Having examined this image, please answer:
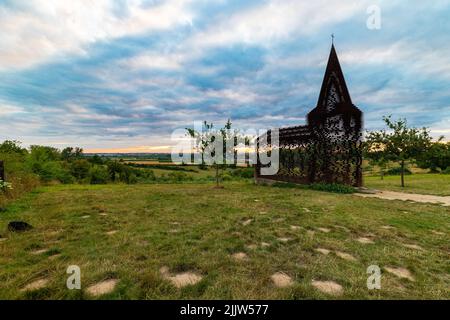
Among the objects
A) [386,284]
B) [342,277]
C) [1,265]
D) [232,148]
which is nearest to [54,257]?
[1,265]

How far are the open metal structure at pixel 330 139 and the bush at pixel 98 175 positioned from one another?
3231cm

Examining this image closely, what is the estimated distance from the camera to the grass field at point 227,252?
289cm

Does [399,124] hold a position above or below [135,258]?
above

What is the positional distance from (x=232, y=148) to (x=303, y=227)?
11.0 m

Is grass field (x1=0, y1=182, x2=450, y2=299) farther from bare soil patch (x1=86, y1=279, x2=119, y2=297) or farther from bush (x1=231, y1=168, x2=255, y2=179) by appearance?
bush (x1=231, y1=168, x2=255, y2=179)

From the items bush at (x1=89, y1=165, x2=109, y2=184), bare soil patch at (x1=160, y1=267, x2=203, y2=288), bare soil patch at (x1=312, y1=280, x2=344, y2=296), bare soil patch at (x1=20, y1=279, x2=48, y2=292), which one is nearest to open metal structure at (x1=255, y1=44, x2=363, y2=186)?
bare soil patch at (x1=312, y1=280, x2=344, y2=296)

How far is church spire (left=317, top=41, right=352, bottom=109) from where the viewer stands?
1442 cm

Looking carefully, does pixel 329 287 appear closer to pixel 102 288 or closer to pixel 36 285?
pixel 102 288

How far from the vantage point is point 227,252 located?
4133mm

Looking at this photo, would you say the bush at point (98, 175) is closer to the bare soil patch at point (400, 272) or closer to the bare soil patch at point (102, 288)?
the bare soil patch at point (102, 288)

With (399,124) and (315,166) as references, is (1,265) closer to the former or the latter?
(315,166)

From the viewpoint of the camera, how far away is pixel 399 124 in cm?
1616
